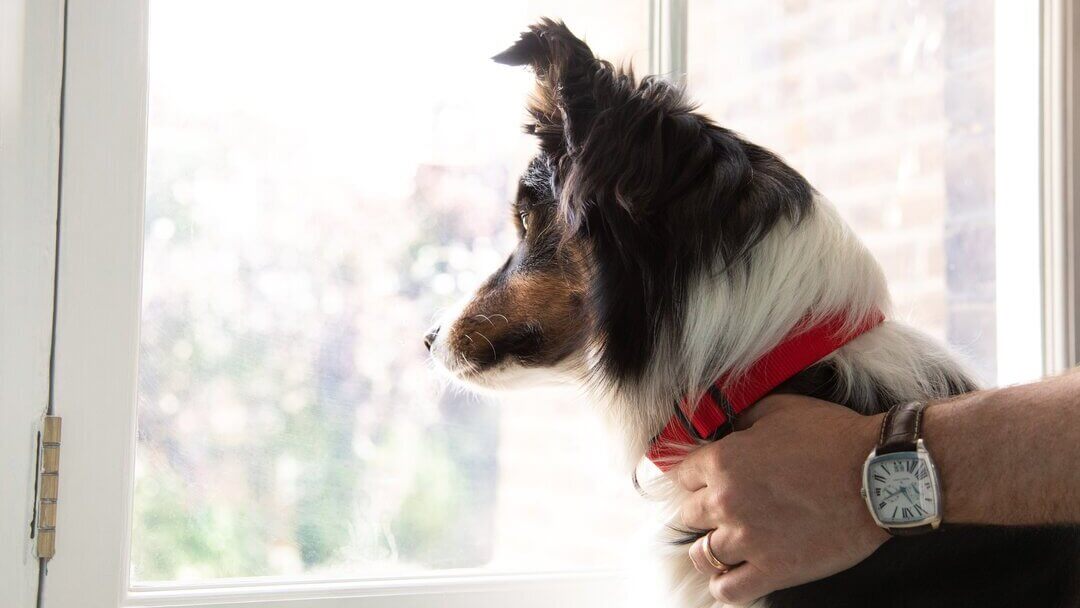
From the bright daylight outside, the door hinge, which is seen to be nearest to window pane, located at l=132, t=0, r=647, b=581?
the bright daylight outside

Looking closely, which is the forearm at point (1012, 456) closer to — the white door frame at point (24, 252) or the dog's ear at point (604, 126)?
the dog's ear at point (604, 126)

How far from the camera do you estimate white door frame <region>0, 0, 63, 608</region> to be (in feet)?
3.74

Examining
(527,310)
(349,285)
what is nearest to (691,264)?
(527,310)

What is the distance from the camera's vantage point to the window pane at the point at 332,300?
129cm

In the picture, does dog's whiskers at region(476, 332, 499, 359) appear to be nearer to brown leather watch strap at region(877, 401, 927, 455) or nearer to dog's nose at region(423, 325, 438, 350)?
dog's nose at region(423, 325, 438, 350)

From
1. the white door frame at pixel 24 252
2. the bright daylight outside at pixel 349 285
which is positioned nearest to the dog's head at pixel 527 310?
the bright daylight outside at pixel 349 285

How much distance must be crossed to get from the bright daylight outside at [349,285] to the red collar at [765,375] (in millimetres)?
185

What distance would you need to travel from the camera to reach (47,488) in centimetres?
116

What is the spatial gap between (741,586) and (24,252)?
974 mm

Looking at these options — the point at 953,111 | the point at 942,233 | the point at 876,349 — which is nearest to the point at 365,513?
the point at 876,349

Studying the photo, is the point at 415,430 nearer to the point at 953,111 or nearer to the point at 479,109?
the point at 479,109

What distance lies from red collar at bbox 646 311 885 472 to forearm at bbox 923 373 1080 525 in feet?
0.57

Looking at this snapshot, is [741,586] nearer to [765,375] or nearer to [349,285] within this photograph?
[765,375]

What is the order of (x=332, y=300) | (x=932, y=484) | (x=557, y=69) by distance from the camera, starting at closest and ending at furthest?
1. (x=932, y=484)
2. (x=557, y=69)
3. (x=332, y=300)
